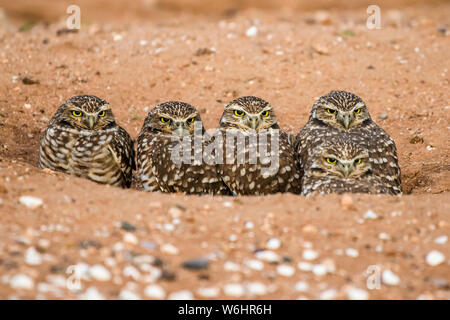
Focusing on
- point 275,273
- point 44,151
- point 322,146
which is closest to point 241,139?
point 322,146

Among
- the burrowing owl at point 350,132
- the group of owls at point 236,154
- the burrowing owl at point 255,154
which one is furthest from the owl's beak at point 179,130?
the burrowing owl at point 350,132

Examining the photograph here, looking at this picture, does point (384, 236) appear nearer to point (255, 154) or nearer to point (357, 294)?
point (357, 294)

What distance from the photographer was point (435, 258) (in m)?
4.50

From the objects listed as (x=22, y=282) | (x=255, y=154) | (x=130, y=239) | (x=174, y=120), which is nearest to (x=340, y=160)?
(x=255, y=154)

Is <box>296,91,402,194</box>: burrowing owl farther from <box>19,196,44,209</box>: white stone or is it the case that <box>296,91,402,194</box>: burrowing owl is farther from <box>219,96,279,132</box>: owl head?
<box>19,196,44,209</box>: white stone

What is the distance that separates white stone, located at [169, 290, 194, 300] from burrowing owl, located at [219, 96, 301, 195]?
2.49m

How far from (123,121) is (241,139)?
8.41ft

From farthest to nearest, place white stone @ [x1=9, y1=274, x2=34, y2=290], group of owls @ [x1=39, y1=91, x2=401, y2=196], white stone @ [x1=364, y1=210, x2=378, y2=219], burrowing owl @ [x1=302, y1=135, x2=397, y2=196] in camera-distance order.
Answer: group of owls @ [x1=39, y1=91, x2=401, y2=196], burrowing owl @ [x1=302, y1=135, x2=397, y2=196], white stone @ [x1=364, y1=210, x2=378, y2=219], white stone @ [x1=9, y1=274, x2=34, y2=290]

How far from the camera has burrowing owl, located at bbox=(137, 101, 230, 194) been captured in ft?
21.4

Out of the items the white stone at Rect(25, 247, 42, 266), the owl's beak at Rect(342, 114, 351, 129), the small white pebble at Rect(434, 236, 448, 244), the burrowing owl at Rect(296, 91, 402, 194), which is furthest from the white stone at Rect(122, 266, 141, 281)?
the owl's beak at Rect(342, 114, 351, 129)

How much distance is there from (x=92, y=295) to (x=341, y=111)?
13.1 feet
